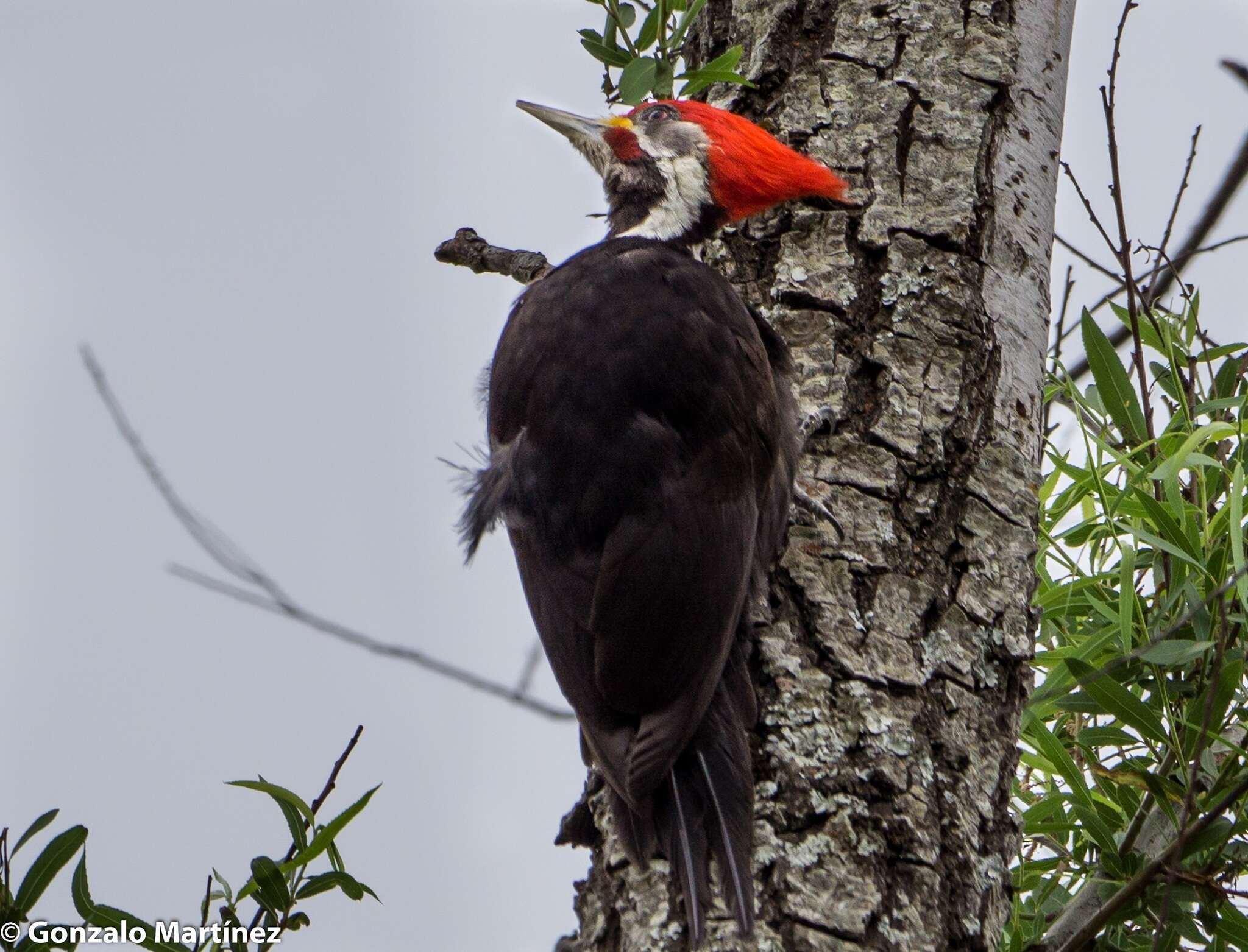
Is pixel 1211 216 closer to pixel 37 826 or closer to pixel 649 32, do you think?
pixel 649 32

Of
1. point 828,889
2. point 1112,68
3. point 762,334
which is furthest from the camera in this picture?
Result: point 1112,68

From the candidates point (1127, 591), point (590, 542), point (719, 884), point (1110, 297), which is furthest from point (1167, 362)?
point (719, 884)

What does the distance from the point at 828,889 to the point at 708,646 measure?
394 millimetres

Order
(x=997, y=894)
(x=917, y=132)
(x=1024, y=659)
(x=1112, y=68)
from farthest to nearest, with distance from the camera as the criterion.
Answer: (x=1112, y=68)
(x=917, y=132)
(x=1024, y=659)
(x=997, y=894)

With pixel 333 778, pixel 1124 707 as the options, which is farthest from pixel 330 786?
pixel 1124 707

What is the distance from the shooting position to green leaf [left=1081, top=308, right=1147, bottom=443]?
7.78ft

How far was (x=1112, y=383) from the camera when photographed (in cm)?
241

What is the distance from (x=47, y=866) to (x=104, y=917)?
0.33ft

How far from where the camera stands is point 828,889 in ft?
5.67

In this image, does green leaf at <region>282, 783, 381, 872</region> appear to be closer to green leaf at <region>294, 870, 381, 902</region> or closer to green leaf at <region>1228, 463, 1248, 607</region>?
green leaf at <region>294, 870, 381, 902</region>

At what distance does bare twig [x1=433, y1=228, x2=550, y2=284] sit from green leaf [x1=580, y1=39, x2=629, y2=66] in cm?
40

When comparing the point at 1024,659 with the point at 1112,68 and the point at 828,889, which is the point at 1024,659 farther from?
the point at 1112,68

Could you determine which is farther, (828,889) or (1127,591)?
(1127,591)

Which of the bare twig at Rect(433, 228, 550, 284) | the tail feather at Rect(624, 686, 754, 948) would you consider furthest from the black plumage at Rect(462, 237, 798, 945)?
the bare twig at Rect(433, 228, 550, 284)
